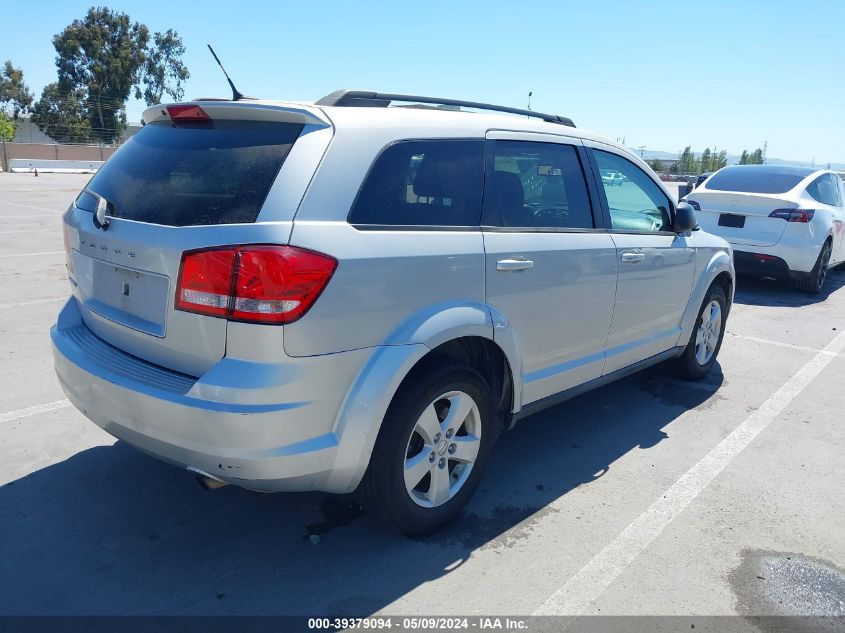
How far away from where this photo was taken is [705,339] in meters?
5.54

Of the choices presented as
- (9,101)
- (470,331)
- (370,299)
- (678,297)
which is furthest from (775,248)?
(9,101)

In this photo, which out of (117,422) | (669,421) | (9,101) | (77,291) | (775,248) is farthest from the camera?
(9,101)

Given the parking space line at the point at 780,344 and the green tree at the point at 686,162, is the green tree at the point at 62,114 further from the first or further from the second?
the parking space line at the point at 780,344

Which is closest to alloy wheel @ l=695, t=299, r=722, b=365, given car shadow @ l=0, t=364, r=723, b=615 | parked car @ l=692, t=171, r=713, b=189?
car shadow @ l=0, t=364, r=723, b=615

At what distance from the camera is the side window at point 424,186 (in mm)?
2812

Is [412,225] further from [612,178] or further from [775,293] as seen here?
[775,293]

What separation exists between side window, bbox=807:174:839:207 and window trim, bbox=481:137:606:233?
6.79m

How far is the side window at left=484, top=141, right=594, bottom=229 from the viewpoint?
3.40 m

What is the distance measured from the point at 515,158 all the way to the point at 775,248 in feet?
21.9

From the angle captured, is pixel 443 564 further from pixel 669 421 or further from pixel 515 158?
pixel 669 421

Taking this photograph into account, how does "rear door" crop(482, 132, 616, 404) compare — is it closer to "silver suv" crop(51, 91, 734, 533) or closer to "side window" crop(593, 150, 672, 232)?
"silver suv" crop(51, 91, 734, 533)

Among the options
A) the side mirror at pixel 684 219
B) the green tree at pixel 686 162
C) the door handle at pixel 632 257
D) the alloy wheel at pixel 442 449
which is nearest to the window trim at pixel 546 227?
the door handle at pixel 632 257

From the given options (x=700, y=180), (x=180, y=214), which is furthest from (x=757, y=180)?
(x=180, y=214)

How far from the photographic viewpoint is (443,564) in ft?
9.80
